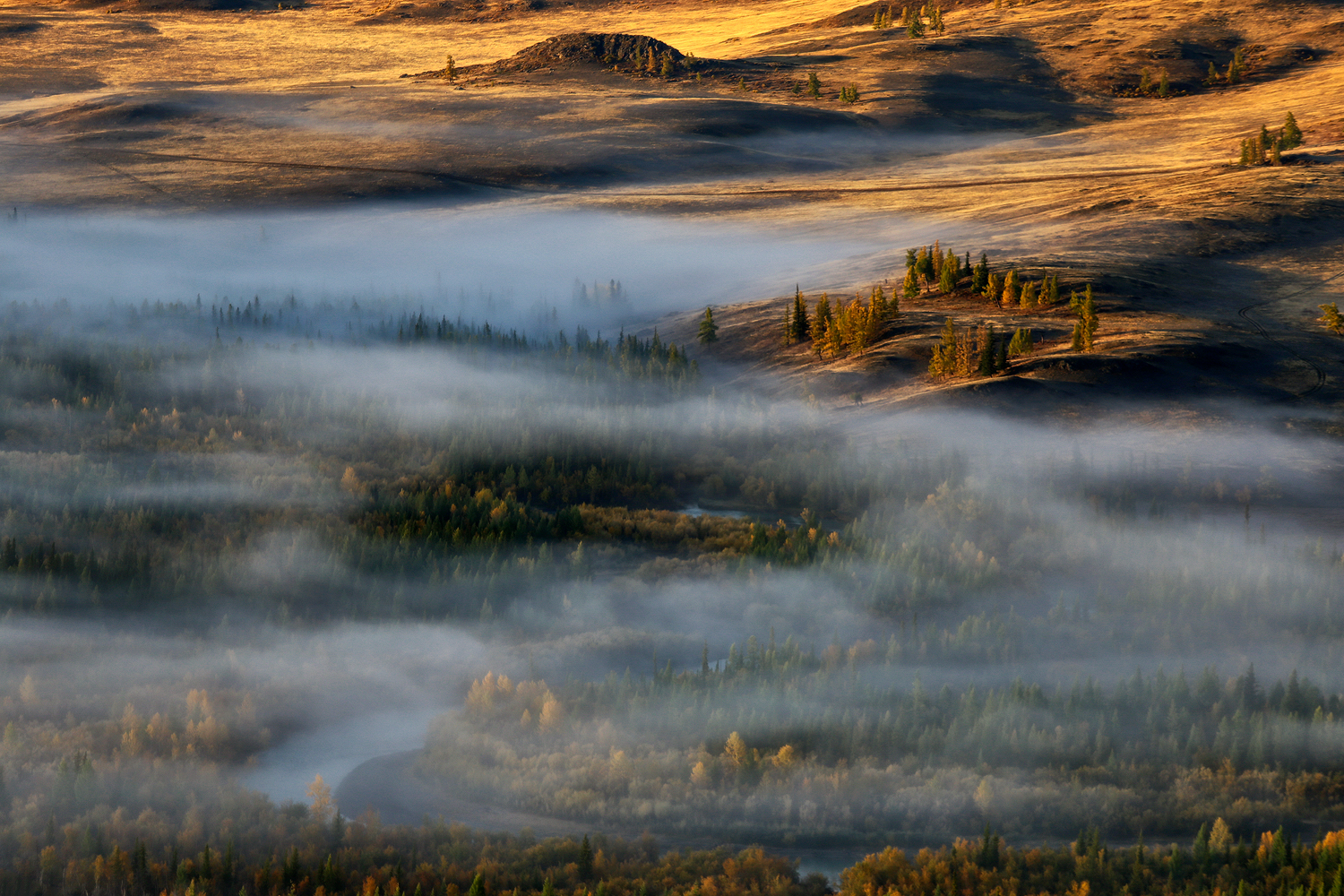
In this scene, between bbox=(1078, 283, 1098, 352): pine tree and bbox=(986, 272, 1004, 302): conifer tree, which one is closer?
bbox=(1078, 283, 1098, 352): pine tree

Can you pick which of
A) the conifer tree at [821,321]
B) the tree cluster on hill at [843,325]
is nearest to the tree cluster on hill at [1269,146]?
the tree cluster on hill at [843,325]

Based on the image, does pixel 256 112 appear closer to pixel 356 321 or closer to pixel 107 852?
pixel 356 321

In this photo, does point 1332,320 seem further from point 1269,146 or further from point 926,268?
point 1269,146

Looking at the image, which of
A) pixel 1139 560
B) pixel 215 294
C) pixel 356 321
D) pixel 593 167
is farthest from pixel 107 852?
pixel 593 167

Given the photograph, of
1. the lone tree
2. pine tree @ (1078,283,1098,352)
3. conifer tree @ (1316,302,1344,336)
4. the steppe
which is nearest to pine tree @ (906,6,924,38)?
the steppe

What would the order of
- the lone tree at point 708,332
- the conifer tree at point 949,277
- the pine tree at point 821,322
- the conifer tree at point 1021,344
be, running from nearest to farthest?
1. the conifer tree at point 1021,344
2. the pine tree at point 821,322
3. the conifer tree at point 949,277
4. the lone tree at point 708,332

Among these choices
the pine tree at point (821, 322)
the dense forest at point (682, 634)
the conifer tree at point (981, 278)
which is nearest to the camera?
the dense forest at point (682, 634)

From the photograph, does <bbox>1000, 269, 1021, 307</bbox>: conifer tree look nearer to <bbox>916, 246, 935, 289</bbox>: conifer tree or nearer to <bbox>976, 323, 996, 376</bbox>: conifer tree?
<bbox>916, 246, 935, 289</bbox>: conifer tree

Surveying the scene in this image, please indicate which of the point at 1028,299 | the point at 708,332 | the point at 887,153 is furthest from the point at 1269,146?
the point at 708,332

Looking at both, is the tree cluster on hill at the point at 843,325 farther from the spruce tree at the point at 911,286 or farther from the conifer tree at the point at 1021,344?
the conifer tree at the point at 1021,344
